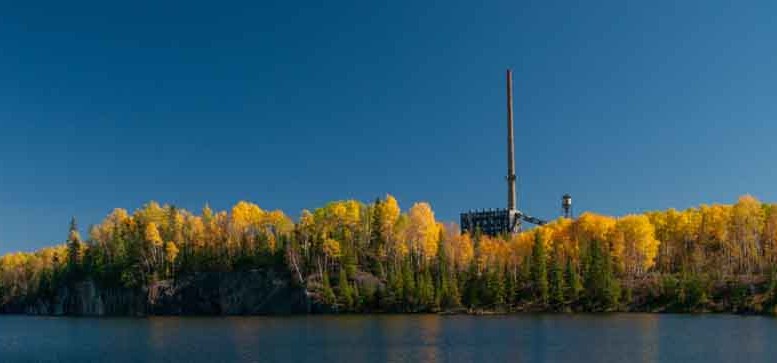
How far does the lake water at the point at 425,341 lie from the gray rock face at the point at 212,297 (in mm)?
39235

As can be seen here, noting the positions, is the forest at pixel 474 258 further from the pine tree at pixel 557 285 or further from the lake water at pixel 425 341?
the lake water at pixel 425 341

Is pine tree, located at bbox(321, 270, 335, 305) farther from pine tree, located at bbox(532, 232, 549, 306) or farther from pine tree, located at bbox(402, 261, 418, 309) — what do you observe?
pine tree, located at bbox(532, 232, 549, 306)

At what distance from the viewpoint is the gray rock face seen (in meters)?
174

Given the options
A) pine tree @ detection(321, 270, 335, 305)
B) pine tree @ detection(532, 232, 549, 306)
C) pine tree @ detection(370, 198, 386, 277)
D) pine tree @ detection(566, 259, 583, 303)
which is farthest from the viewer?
pine tree @ detection(370, 198, 386, 277)

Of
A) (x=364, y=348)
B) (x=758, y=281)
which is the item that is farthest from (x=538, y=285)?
(x=364, y=348)

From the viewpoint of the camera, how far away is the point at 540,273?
152250mm

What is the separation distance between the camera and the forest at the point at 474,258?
15025cm

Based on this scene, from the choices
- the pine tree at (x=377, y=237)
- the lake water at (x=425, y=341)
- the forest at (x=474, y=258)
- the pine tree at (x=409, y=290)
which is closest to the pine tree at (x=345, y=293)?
the forest at (x=474, y=258)

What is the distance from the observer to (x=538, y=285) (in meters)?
153

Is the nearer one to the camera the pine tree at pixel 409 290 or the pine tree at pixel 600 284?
the pine tree at pixel 600 284

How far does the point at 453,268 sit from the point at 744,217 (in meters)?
67.2

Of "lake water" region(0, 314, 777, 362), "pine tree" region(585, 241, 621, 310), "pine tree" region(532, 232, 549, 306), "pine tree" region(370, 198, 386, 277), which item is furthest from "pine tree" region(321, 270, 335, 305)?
"pine tree" region(585, 241, 621, 310)

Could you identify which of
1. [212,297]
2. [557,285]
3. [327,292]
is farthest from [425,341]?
[212,297]

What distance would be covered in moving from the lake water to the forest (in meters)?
17.6
